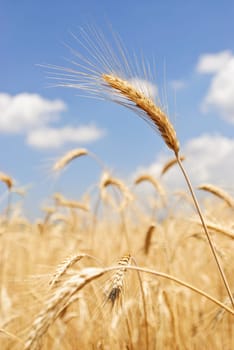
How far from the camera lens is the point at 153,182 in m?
4.28

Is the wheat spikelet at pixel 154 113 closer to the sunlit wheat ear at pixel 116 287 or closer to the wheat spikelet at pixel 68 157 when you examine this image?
the sunlit wheat ear at pixel 116 287

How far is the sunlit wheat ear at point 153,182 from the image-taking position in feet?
13.8

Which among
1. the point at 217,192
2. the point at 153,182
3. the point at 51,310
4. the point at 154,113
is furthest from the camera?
the point at 153,182

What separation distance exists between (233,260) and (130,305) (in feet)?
1.81

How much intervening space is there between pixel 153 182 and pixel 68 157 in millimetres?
1060

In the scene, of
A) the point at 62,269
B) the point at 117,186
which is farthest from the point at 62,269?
the point at 117,186

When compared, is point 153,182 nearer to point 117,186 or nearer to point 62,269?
point 117,186

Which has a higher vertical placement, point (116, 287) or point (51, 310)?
point (116, 287)

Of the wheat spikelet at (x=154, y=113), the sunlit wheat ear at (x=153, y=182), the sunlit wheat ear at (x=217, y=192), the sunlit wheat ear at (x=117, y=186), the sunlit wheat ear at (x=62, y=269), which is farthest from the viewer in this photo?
the sunlit wheat ear at (x=153, y=182)

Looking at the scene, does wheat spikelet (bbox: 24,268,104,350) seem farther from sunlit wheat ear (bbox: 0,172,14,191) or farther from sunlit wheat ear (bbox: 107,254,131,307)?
sunlit wheat ear (bbox: 0,172,14,191)

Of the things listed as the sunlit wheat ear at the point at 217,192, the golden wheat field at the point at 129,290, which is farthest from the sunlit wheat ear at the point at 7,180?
the sunlit wheat ear at the point at 217,192

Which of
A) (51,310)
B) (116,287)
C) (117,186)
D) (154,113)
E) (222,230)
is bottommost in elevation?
(51,310)

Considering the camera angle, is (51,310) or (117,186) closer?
(51,310)

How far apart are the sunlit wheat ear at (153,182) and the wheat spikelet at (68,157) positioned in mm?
923
